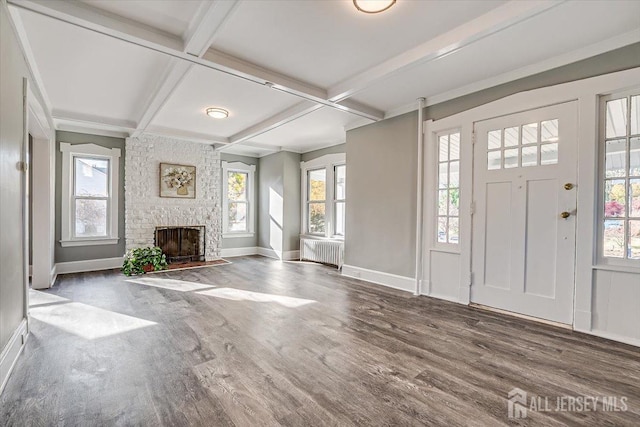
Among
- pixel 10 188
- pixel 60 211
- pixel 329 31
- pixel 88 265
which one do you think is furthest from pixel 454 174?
pixel 60 211

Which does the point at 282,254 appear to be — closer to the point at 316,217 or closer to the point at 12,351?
the point at 316,217

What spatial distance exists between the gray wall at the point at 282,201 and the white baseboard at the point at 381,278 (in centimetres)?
225

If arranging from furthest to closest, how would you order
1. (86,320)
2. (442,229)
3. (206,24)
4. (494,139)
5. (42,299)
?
1. (442,229)
2. (42,299)
3. (494,139)
4. (86,320)
5. (206,24)

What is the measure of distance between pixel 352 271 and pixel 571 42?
12.8 feet

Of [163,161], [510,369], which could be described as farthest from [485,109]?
[163,161]

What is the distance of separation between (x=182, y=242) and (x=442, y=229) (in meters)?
5.30

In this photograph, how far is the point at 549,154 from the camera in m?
3.09

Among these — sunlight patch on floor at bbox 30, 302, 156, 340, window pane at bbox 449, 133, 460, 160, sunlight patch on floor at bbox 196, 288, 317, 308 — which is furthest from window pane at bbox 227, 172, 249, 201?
window pane at bbox 449, 133, 460, 160

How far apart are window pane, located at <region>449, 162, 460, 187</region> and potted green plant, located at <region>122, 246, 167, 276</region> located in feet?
17.2

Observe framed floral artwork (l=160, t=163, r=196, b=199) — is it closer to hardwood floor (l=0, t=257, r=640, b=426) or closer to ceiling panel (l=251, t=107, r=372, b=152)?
ceiling panel (l=251, t=107, r=372, b=152)

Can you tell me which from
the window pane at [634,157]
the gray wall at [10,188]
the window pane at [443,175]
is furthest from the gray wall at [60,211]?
the window pane at [634,157]

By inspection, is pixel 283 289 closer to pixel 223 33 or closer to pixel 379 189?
pixel 379 189

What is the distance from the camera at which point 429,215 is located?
4066 mm

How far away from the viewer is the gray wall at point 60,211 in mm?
5301
